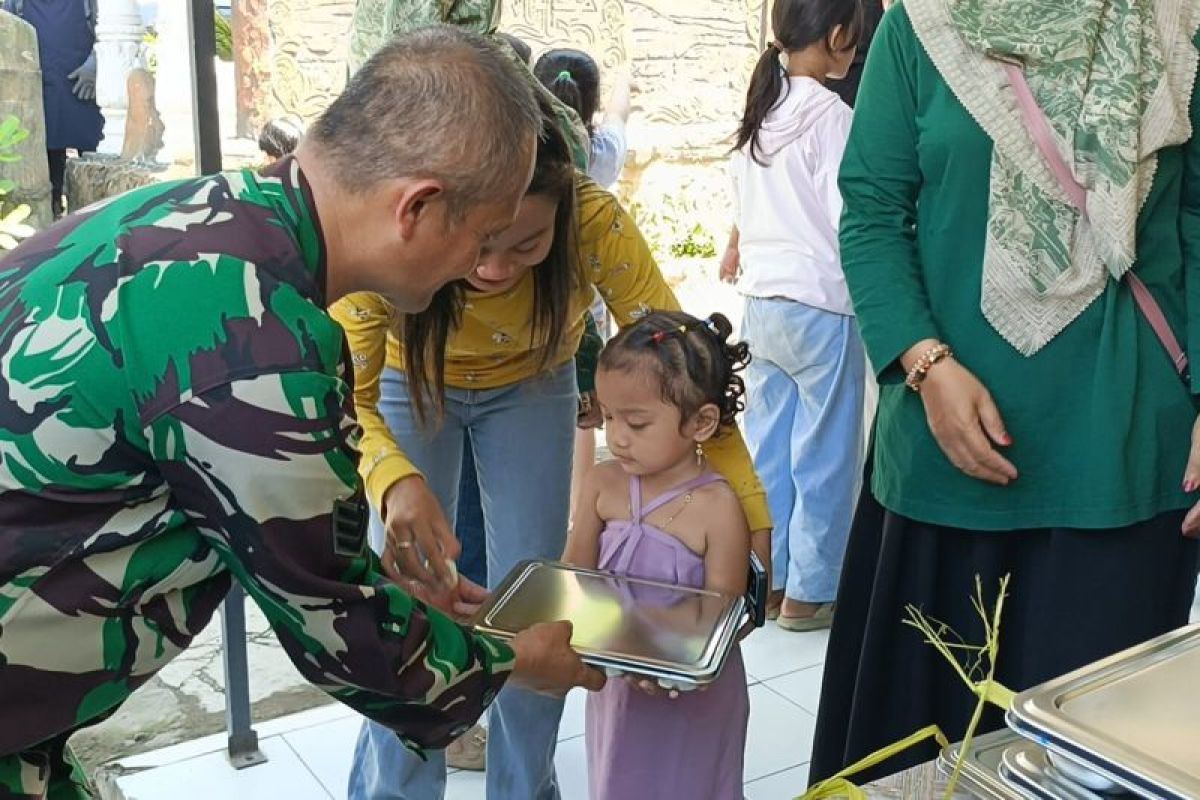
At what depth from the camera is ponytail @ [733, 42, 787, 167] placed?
9.02ft

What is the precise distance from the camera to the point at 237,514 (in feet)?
2.78

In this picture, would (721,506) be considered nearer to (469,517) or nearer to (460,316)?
(460,316)

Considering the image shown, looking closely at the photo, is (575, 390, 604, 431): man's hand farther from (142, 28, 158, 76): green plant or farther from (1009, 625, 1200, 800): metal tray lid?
(142, 28, 158, 76): green plant

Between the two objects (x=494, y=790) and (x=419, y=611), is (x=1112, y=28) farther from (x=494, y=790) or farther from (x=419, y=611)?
(x=494, y=790)

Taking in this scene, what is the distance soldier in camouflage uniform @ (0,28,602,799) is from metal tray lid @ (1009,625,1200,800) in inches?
20.2

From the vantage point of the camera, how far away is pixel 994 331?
1387 mm

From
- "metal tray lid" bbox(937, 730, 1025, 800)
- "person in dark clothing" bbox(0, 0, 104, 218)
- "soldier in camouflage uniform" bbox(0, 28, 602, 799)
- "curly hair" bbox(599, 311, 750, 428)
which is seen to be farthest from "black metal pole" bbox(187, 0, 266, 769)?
"person in dark clothing" bbox(0, 0, 104, 218)

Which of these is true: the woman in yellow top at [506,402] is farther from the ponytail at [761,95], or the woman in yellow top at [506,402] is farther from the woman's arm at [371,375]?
the ponytail at [761,95]

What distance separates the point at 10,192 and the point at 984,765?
9.38ft

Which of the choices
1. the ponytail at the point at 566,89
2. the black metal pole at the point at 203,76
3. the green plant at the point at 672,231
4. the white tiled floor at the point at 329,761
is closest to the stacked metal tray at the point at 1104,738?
the white tiled floor at the point at 329,761

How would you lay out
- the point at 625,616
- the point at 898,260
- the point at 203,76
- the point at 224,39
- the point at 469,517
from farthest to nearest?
the point at 224,39
the point at 469,517
the point at 203,76
the point at 898,260
the point at 625,616

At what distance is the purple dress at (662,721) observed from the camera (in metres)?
1.56

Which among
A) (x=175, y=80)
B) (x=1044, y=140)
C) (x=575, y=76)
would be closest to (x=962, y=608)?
(x=1044, y=140)

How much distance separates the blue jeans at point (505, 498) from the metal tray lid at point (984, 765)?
1.05m
